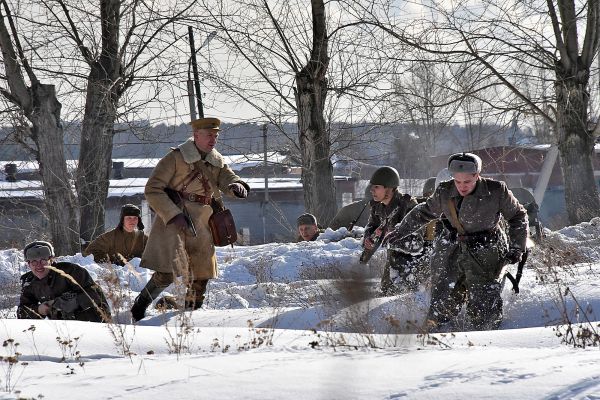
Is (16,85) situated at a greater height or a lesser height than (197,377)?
greater

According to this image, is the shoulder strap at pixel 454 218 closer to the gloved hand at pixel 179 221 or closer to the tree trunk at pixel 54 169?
the gloved hand at pixel 179 221

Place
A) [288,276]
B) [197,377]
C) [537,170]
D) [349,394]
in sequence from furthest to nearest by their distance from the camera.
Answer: [537,170]
[288,276]
[197,377]
[349,394]

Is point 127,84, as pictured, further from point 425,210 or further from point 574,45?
point 425,210

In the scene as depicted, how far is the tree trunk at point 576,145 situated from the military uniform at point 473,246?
9869mm

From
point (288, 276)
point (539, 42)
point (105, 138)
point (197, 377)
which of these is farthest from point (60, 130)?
point (197, 377)

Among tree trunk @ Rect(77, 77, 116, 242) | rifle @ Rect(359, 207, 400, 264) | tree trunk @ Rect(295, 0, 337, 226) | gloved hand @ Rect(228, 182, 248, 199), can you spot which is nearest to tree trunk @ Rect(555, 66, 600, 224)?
tree trunk @ Rect(295, 0, 337, 226)

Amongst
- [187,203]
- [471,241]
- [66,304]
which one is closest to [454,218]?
[471,241]

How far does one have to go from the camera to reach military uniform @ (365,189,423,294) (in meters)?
10.2

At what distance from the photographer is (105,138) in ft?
54.6

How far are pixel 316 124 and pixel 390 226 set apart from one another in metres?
6.84

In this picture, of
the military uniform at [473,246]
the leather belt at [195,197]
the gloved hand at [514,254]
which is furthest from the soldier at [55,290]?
the gloved hand at [514,254]

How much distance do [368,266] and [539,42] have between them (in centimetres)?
760

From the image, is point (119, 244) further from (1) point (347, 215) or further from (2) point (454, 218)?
(1) point (347, 215)

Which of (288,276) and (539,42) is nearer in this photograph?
(288,276)
